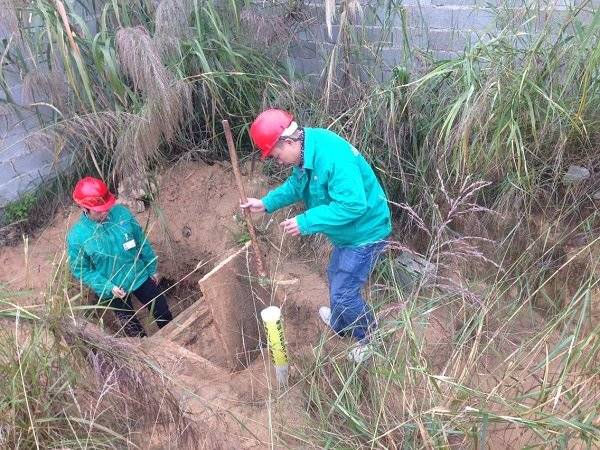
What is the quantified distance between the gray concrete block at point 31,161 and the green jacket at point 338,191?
6.67ft

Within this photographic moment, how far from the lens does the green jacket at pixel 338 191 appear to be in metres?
2.38

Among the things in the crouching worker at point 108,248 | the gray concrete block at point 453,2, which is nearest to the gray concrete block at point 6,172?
the crouching worker at point 108,248

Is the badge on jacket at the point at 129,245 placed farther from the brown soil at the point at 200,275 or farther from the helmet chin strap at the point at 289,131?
the helmet chin strap at the point at 289,131

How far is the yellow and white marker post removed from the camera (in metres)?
2.26

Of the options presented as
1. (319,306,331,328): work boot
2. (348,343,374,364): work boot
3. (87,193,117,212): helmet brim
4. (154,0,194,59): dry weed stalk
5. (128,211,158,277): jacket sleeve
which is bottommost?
(319,306,331,328): work boot

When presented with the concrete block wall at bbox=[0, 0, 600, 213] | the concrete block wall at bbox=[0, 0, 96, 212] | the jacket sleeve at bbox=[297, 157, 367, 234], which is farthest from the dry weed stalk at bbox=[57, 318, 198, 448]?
the concrete block wall at bbox=[0, 0, 96, 212]

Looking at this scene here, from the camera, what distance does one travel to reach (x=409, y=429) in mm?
1697

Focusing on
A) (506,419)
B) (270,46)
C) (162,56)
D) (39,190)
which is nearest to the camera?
(506,419)

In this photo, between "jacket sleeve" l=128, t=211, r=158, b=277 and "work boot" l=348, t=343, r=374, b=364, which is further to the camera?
"jacket sleeve" l=128, t=211, r=158, b=277

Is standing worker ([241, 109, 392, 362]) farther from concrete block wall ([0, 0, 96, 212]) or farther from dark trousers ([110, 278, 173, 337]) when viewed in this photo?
concrete block wall ([0, 0, 96, 212])

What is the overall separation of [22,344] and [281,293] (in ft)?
4.81

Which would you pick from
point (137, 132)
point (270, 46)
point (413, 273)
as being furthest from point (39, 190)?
point (413, 273)

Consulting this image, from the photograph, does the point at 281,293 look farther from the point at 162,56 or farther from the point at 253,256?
the point at 162,56

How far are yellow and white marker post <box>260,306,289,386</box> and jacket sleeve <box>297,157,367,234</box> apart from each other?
0.38 metres
